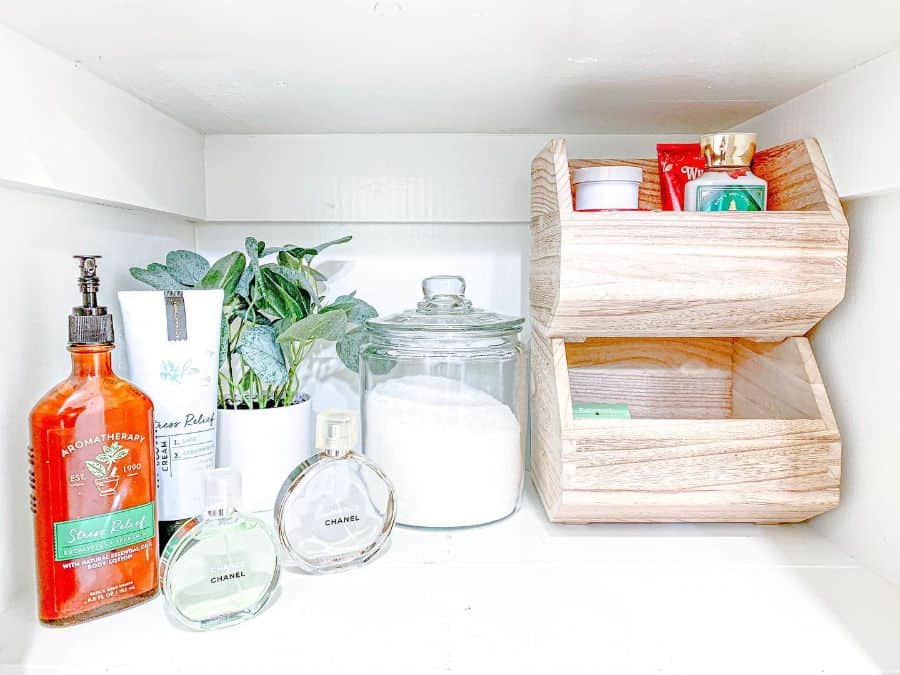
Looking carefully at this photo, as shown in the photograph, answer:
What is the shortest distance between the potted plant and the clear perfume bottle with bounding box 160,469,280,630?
0.17 m

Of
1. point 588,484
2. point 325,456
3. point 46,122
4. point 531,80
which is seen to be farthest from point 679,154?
point 46,122

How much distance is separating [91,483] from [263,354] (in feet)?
0.80

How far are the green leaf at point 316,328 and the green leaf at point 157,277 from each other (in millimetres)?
131

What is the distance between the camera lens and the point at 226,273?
2.31 ft

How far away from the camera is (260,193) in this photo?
941 mm

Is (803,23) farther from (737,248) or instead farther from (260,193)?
(260,193)

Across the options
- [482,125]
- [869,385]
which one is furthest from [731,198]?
[482,125]

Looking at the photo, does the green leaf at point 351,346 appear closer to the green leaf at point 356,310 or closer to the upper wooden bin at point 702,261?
the green leaf at point 356,310

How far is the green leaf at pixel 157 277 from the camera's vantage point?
2.33ft

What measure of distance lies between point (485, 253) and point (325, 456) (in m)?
0.43

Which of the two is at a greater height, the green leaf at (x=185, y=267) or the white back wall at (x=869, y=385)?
the green leaf at (x=185, y=267)

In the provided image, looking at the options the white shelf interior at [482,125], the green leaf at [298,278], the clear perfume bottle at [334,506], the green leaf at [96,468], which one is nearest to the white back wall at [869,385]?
the white shelf interior at [482,125]

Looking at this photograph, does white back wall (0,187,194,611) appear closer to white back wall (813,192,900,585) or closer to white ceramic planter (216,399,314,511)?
white ceramic planter (216,399,314,511)

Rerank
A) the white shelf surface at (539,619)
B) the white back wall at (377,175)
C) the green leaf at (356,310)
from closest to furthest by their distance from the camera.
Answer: the white shelf surface at (539,619) < the green leaf at (356,310) < the white back wall at (377,175)
